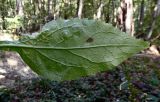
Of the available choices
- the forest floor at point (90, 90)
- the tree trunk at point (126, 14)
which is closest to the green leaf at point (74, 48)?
the forest floor at point (90, 90)

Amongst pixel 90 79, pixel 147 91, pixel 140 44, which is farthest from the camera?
pixel 90 79

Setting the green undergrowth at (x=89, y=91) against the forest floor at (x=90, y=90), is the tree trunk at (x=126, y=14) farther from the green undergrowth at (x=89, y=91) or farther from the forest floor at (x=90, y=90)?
the green undergrowth at (x=89, y=91)

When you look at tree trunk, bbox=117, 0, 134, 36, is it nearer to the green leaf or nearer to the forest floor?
the forest floor

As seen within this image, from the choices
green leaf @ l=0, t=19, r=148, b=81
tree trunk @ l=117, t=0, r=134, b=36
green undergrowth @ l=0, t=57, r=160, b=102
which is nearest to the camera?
green leaf @ l=0, t=19, r=148, b=81

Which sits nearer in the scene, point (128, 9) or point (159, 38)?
point (128, 9)

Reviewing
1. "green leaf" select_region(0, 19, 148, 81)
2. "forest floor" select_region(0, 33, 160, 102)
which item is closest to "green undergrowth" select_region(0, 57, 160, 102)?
"forest floor" select_region(0, 33, 160, 102)

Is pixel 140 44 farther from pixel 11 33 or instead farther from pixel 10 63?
pixel 11 33

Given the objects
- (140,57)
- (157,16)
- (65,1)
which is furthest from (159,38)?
(65,1)

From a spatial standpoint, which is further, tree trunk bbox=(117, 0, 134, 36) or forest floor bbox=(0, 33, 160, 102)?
tree trunk bbox=(117, 0, 134, 36)
